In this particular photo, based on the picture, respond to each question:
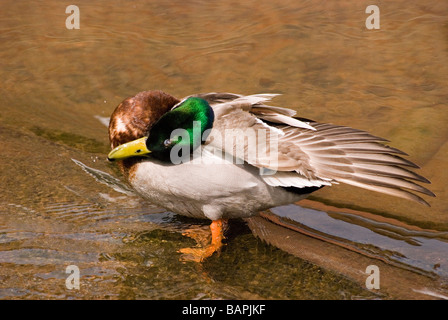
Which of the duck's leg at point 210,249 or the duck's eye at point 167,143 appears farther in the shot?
the duck's leg at point 210,249

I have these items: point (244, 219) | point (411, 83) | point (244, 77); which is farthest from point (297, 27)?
point (244, 219)

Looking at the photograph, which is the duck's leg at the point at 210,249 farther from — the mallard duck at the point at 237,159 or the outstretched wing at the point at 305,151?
the outstretched wing at the point at 305,151

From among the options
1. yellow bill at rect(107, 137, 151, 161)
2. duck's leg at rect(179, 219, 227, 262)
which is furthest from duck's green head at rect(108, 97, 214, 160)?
duck's leg at rect(179, 219, 227, 262)

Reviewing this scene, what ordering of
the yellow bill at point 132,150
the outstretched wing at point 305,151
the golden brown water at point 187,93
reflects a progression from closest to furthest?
the outstretched wing at point 305,151 → the golden brown water at point 187,93 → the yellow bill at point 132,150

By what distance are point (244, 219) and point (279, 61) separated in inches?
89.6

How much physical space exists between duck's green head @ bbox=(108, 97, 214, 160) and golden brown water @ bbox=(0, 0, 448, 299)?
1.87 ft

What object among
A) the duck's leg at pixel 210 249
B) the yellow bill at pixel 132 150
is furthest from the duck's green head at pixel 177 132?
the duck's leg at pixel 210 249

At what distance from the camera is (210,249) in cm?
365

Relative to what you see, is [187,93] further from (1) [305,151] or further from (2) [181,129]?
(1) [305,151]

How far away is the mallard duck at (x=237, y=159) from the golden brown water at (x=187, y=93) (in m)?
0.34

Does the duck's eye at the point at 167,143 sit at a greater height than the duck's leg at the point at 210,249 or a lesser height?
greater

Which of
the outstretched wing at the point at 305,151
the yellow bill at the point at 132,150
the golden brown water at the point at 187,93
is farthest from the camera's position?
the yellow bill at the point at 132,150

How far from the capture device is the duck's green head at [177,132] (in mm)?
3418

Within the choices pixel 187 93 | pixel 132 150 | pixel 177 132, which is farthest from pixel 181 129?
pixel 187 93
